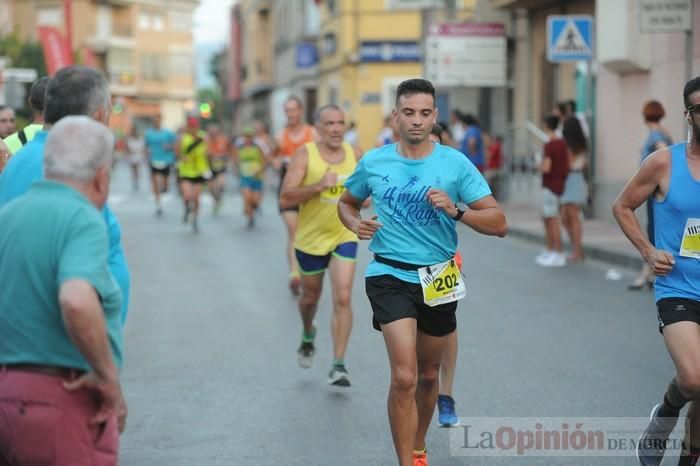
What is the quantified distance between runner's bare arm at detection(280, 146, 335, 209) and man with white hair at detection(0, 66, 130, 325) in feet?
13.9

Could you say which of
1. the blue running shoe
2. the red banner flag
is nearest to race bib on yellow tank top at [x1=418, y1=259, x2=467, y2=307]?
the blue running shoe

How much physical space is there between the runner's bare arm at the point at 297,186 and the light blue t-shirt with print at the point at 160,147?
60.8 ft

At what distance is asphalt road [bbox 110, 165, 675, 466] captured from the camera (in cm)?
692

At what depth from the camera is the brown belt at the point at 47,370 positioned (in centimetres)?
384

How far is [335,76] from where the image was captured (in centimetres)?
4591

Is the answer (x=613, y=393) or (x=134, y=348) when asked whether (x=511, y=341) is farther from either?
(x=134, y=348)

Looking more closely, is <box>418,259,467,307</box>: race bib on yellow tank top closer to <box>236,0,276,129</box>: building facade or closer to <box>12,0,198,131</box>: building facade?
<box>236,0,276,129</box>: building facade

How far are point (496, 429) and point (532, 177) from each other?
2026 centimetres

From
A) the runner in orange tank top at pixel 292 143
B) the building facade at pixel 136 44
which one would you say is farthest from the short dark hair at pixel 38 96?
the building facade at pixel 136 44

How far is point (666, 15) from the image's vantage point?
14.7 metres

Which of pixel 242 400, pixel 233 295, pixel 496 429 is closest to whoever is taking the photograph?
pixel 496 429

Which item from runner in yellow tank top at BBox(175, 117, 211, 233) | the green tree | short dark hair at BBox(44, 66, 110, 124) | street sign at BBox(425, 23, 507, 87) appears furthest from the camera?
the green tree

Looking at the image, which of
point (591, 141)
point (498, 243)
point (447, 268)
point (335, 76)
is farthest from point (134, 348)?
point (335, 76)

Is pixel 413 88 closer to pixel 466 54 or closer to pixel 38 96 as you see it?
pixel 38 96
